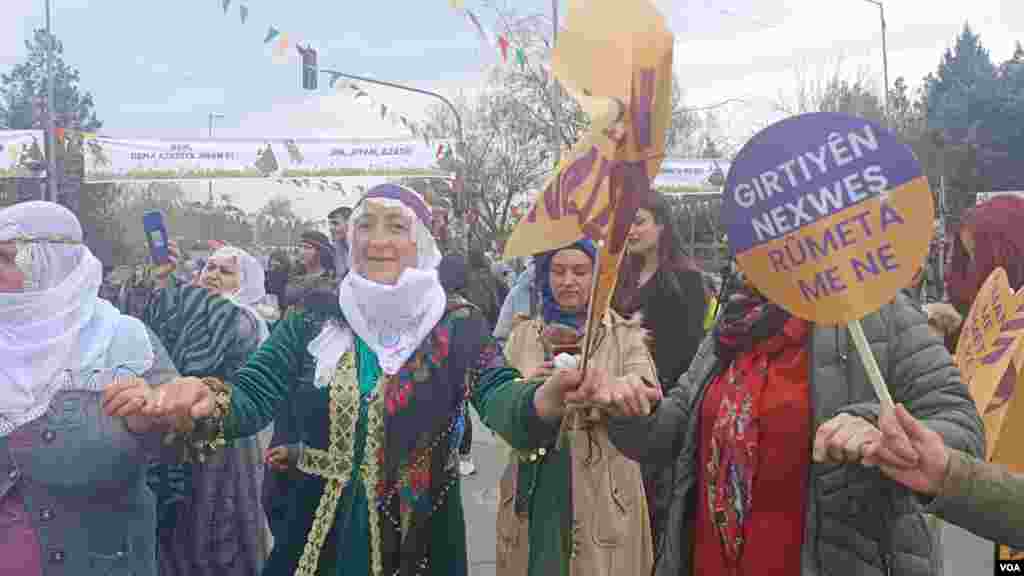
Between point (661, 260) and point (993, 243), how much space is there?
1314 millimetres

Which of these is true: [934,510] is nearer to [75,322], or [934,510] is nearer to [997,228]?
[997,228]

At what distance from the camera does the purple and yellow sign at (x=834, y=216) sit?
1645 mm

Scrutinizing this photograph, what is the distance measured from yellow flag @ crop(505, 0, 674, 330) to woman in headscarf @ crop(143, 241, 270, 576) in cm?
251

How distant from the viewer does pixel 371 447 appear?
2.54 m

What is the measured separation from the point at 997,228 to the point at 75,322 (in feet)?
8.78

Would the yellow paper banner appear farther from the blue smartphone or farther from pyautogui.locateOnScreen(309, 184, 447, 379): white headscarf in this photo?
the blue smartphone

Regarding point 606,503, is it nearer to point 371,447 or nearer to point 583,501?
point 583,501

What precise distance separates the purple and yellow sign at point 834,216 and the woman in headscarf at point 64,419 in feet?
4.57

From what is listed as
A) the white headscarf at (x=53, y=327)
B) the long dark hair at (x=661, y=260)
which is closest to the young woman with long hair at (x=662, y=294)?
the long dark hair at (x=661, y=260)

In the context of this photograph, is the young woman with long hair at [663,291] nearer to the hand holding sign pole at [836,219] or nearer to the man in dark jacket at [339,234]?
the man in dark jacket at [339,234]

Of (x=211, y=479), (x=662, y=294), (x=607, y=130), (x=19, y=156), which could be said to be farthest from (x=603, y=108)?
(x=19, y=156)

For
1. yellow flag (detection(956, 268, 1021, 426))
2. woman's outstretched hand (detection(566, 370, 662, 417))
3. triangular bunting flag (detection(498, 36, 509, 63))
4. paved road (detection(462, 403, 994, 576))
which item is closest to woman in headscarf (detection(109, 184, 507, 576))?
woman's outstretched hand (detection(566, 370, 662, 417))

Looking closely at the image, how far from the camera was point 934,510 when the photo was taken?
1.62 m

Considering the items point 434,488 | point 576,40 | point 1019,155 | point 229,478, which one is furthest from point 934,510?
point 1019,155
